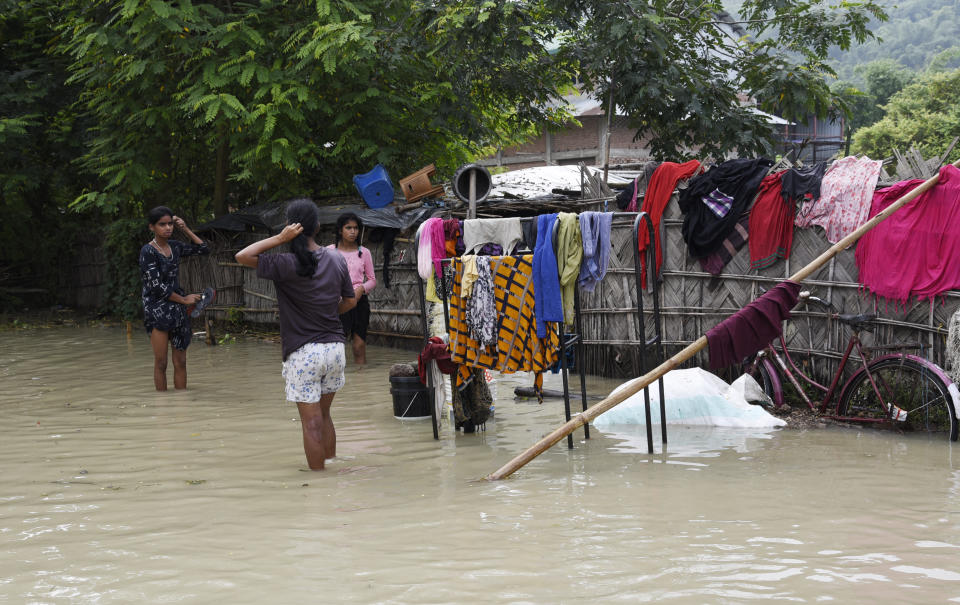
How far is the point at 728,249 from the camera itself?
8.08m

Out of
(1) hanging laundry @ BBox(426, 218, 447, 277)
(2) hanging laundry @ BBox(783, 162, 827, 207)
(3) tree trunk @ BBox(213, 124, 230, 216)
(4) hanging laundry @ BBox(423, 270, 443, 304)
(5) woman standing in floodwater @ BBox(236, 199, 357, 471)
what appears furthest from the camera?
→ (3) tree trunk @ BBox(213, 124, 230, 216)

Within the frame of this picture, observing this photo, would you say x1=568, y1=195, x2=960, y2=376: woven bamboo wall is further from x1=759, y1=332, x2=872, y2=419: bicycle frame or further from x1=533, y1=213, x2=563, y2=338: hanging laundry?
x1=533, y1=213, x2=563, y2=338: hanging laundry

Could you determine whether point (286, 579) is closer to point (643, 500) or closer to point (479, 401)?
point (643, 500)

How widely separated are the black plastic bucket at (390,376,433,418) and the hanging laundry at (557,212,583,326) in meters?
1.96

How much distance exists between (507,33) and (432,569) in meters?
8.42

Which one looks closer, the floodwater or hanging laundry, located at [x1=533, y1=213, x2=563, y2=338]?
the floodwater

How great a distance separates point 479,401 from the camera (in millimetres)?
6824

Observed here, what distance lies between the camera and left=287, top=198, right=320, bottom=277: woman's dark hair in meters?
5.20

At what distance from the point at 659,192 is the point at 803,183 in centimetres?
154

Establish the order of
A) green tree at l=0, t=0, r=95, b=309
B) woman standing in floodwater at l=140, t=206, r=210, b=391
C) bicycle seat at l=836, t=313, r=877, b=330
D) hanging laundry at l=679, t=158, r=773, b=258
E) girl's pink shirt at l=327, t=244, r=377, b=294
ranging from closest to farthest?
1. bicycle seat at l=836, t=313, r=877, b=330
2. hanging laundry at l=679, t=158, r=773, b=258
3. woman standing in floodwater at l=140, t=206, r=210, b=391
4. girl's pink shirt at l=327, t=244, r=377, b=294
5. green tree at l=0, t=0, r=95, b=309

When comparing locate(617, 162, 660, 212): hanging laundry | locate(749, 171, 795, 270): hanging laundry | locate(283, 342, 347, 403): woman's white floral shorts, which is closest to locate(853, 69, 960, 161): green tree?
locate(617, 162, 660, 212): hanging laundry

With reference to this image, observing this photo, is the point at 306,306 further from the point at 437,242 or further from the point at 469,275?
the point at 437,242

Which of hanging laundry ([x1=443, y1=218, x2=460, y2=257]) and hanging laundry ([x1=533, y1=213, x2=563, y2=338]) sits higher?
hanging laundry ([x1=443, y1=218, x2=460, y2=257])

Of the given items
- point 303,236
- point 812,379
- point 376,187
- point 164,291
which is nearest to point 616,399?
point 303,236
